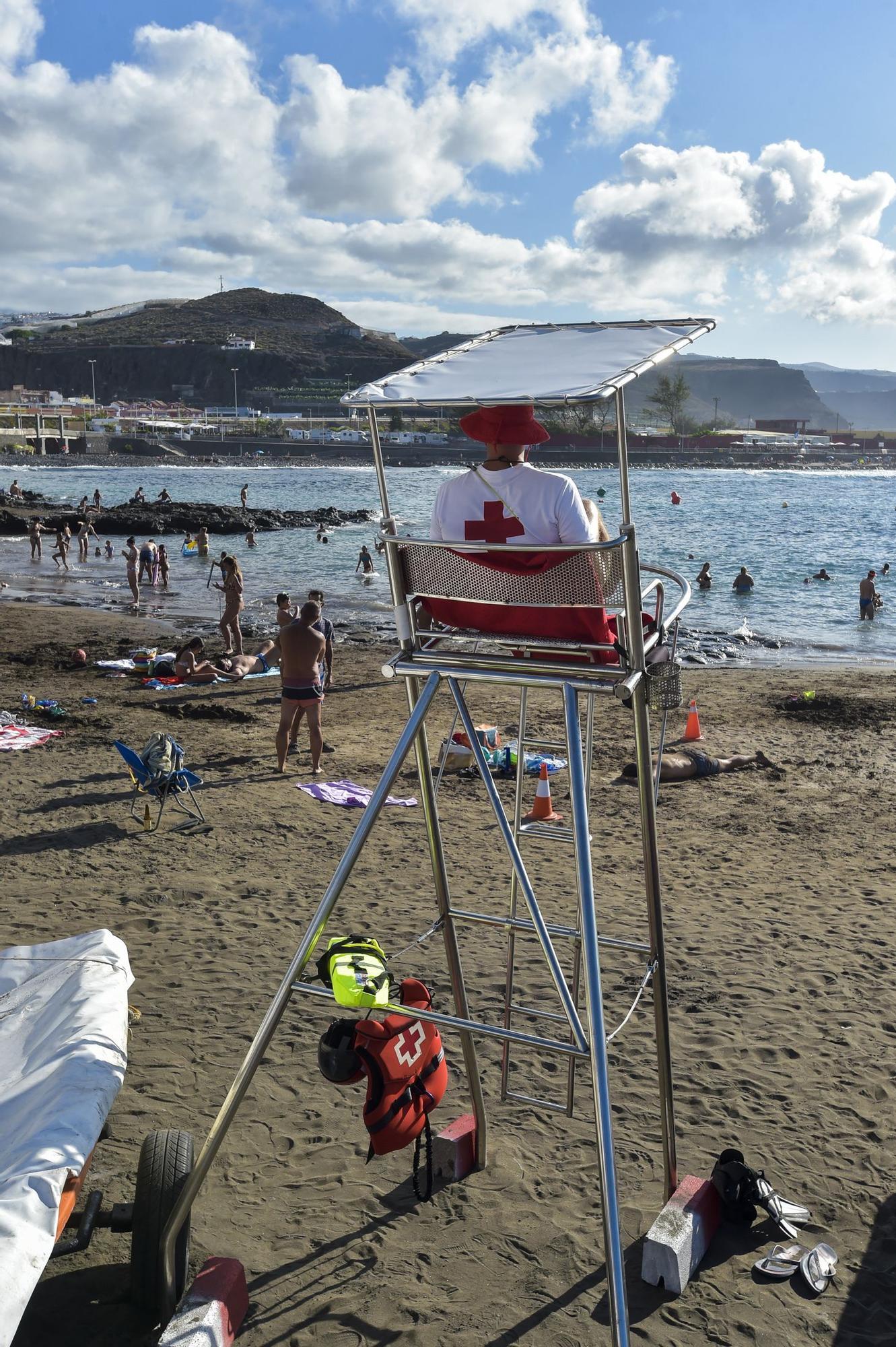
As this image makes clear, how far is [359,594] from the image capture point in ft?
104

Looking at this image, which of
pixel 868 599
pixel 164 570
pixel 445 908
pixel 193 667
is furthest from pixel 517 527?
pixel 164 570

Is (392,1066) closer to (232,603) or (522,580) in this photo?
(522,580)

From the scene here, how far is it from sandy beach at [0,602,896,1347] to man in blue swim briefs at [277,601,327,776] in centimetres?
41

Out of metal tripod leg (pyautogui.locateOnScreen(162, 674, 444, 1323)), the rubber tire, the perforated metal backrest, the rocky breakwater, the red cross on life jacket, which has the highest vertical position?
the rocky breakwater

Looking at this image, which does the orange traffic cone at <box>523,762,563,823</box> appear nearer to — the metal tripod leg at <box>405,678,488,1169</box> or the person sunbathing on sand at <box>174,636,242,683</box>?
the metal tripod leg at <box>405,678,488,1169</box>

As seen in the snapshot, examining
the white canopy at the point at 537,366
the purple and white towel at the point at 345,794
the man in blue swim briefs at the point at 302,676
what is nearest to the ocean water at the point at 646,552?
the white canopy at the point at 537,366

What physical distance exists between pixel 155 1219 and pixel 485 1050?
2.43m

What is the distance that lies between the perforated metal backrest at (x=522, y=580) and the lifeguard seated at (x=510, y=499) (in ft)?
0.26

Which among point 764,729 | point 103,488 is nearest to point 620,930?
point 764,729

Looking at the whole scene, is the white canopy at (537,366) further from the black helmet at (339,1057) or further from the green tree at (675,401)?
the green tree at (675,401)

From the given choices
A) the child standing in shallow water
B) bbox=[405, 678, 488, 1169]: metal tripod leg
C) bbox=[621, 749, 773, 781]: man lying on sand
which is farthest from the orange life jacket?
the child standing in shallow water

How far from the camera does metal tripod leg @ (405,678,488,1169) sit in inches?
148

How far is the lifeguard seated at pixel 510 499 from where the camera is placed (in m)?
2.98

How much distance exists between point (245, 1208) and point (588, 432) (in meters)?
3.52
